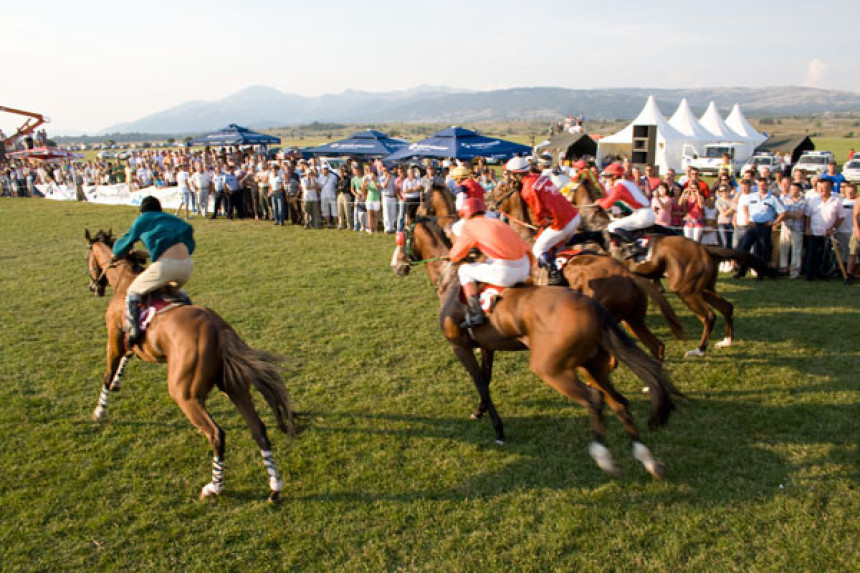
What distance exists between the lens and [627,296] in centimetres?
662

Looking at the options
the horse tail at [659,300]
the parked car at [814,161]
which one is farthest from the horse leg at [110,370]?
the parked car at [814,161]

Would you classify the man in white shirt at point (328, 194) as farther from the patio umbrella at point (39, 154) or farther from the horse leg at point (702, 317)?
the patio umbrella at point (39, 154)

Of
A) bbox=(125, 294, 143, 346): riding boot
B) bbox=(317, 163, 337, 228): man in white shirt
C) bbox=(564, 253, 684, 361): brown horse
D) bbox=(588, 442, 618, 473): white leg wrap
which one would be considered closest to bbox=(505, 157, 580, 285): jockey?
bbox=(564, 253, 684, 361): brown horse

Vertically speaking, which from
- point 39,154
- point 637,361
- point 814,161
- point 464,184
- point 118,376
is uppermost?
point 39,154

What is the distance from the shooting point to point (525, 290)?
17.4ft

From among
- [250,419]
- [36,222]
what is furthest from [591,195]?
[36,222]

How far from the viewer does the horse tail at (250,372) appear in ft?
15.7

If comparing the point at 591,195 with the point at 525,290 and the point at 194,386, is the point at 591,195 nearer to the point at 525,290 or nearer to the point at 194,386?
the point at 525,290

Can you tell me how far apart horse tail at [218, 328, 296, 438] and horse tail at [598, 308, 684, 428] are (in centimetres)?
269

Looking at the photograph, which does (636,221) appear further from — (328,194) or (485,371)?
(328,194)

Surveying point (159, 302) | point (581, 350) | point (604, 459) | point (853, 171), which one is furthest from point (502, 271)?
point (853, 171)

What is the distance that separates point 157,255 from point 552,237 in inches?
179

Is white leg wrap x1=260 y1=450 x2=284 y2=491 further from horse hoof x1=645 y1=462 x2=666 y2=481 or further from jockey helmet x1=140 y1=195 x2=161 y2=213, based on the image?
horse hoof x1=645 y1=462 x2=666 y2=481

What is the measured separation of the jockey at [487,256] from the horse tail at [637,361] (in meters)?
0.88
